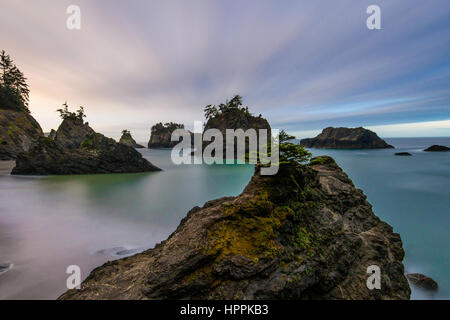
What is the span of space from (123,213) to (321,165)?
39.2 ft

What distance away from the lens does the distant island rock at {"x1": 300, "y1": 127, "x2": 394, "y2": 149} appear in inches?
2608

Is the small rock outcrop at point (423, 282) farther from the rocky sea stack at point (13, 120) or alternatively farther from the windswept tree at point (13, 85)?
the windswept tree at point (13, 85)

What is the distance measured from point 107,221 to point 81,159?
62.8 ft

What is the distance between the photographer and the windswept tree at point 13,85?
39753mm

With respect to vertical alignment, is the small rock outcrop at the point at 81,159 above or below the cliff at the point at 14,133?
below

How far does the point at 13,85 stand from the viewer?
155ft

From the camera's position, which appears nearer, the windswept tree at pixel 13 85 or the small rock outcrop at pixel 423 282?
the small rock outcrop at pixel 423 282

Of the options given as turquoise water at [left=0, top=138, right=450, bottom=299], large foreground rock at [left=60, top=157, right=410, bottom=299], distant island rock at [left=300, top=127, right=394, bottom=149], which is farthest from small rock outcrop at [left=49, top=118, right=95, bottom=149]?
distant island rock at [left=300, top=127, right=394, bottom=149]

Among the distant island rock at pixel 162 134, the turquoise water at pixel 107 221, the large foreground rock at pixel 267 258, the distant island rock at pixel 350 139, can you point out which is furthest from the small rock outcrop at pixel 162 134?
the large foreground rock at pixel 267 258

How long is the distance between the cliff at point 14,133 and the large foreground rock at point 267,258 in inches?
1783

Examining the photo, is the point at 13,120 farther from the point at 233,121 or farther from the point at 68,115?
the point at 233,121

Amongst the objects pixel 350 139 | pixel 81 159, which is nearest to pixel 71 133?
pixel 81 159
